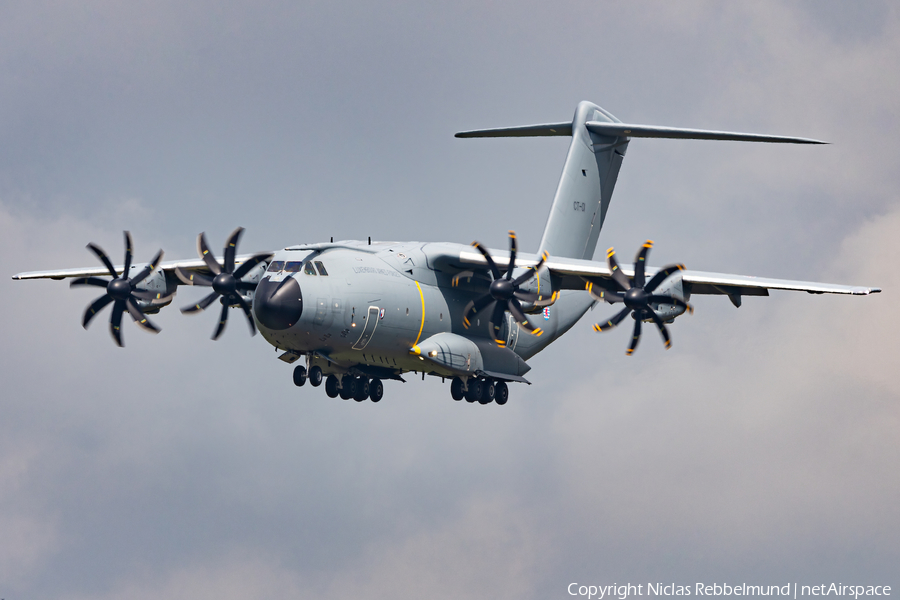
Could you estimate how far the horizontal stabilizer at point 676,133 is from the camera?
30062 millimetres

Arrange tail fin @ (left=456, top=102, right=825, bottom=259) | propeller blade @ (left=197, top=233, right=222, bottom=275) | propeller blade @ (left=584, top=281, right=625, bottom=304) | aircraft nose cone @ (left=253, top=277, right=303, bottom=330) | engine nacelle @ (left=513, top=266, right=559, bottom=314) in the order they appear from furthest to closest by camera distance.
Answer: tail fin @ (left=456, top=102, right=825, bottom=259), propeller blade @ (left=197, top=233, right=222, bottom=275), engine nacelle @ (left=513, top=266, right=559, bottom=314), propeller blade @ (left=584, top=281, right=625, bottom=304), aircraft nose cone @ (left=253, top=277, right=303, bottom=330)

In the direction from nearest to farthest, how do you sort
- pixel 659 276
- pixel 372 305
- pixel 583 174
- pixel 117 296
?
1. pixel 659 276
2. pixel 372 305
3. pixel 117 296
4. pixel 583 174

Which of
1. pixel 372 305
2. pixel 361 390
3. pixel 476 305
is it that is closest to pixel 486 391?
pixel 361 390

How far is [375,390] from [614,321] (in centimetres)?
822

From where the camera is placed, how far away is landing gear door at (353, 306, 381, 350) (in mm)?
27891

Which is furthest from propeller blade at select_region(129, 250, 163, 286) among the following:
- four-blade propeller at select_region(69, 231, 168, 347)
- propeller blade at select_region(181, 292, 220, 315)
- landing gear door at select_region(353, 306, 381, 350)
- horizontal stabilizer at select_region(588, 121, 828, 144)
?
horizontal stabilizer at select_region(588, 121, 828, 144)

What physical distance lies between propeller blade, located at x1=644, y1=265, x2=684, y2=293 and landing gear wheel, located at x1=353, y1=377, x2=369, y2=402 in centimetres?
898

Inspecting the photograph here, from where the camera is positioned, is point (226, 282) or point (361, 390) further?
point (361, 390)

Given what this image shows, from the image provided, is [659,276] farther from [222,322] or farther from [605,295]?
[222,322]

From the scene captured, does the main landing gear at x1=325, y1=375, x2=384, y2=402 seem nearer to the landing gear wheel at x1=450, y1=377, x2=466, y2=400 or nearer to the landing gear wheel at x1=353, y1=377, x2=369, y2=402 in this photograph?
the landing gear wheel at x1=353, y1=377, x2=369, y2=402

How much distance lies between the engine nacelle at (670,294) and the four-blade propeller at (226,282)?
9.58 metres

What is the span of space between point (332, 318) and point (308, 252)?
6.62 ft

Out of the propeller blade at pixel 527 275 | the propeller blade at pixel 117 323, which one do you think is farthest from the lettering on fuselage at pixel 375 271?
the propeller blade at pixel 117 323

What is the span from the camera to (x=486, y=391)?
31359mm
